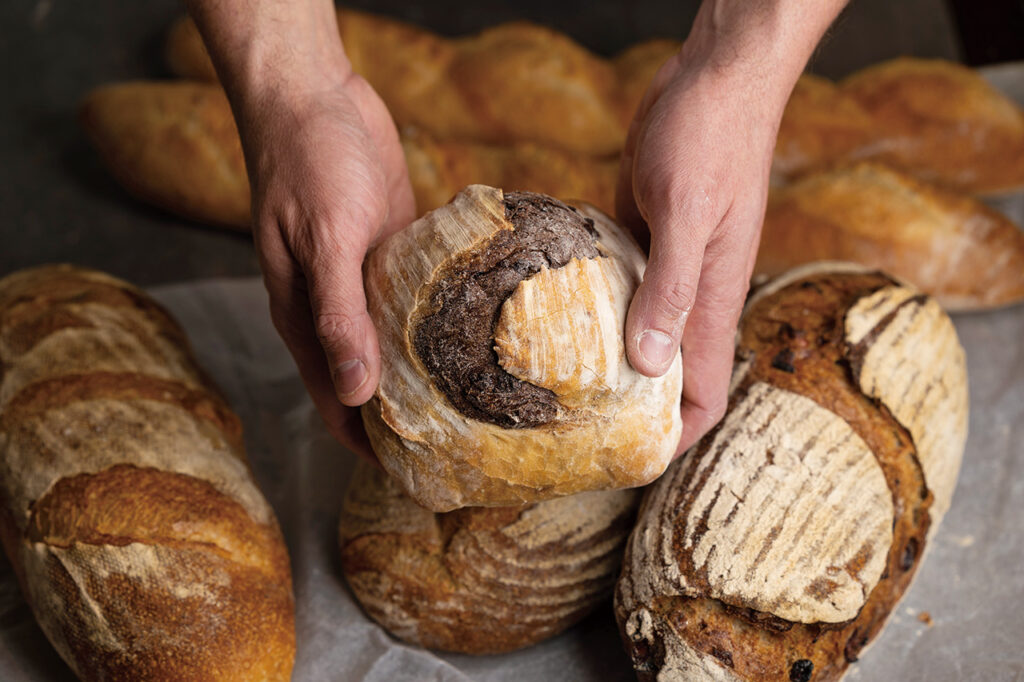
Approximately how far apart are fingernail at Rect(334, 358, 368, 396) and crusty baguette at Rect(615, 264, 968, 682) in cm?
51

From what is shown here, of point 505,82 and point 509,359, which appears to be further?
point 505,82

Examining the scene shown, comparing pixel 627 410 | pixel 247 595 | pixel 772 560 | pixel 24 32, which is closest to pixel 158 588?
pixel 247 595

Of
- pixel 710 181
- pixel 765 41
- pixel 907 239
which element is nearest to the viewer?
pixel 710 181

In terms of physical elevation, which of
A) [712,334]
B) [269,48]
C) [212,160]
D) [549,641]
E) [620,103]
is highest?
[269,48]

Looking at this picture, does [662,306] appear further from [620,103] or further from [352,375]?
[620,103]

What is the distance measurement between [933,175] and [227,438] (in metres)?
1.82

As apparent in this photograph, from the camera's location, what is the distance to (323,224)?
1.32 m

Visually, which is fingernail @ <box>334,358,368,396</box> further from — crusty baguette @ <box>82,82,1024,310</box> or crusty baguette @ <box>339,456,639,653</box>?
crusty baguette @ <box>82,82,1024,310</box>

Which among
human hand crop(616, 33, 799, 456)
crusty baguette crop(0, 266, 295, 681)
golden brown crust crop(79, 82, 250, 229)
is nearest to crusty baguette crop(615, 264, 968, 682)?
human hand crop(616, 33, 799, 456)

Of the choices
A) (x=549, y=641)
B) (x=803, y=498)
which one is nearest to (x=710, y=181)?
(x=803, y=498)

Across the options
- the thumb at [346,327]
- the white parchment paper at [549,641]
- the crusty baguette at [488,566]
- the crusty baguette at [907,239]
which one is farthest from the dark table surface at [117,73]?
the thumb at [346,327]

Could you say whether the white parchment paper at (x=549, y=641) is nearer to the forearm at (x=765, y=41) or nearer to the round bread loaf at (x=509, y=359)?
the round bread loaf at (x=509, y=359)

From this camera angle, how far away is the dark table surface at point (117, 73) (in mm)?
2547

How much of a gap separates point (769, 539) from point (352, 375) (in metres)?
0.64
